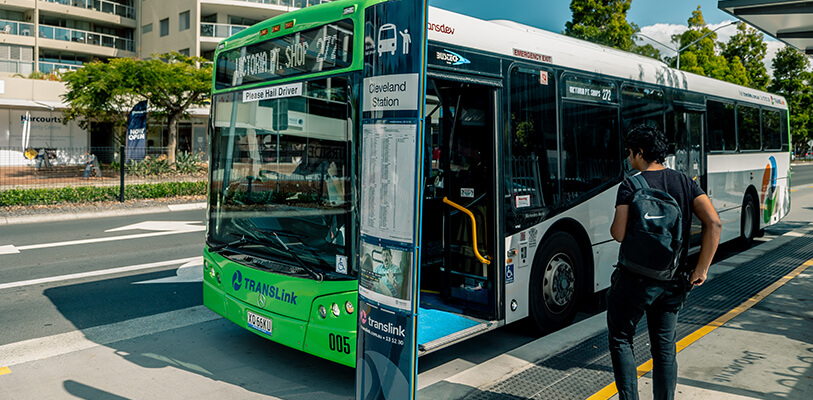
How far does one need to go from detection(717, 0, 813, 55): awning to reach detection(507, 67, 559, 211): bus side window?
10.1ft

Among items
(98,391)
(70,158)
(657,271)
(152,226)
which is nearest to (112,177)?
(70,158)

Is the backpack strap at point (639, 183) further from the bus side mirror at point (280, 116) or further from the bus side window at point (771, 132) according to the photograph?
the bus side window at point (771, 132)

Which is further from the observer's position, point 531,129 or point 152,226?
point 152,226

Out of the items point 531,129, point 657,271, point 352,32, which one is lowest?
point 657,271

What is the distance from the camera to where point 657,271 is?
372 centimetres

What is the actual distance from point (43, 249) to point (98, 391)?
7.14 meters

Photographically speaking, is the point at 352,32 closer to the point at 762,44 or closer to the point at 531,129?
the point at 531,129

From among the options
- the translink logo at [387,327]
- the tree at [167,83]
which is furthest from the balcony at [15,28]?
the translink logo at [387,327]

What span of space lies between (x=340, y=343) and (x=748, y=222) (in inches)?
379

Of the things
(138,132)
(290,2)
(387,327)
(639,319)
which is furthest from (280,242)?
(290,2)

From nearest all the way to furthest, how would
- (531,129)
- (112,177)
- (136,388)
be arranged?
(136,388) → (531,129) → (112,177)

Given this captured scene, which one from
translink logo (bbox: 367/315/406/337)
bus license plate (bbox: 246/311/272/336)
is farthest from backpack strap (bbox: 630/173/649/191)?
bus license plate (bbox: 246/311/272/336)

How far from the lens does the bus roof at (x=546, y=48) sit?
5.18 meters

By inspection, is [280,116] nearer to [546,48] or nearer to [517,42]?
[517,42]
